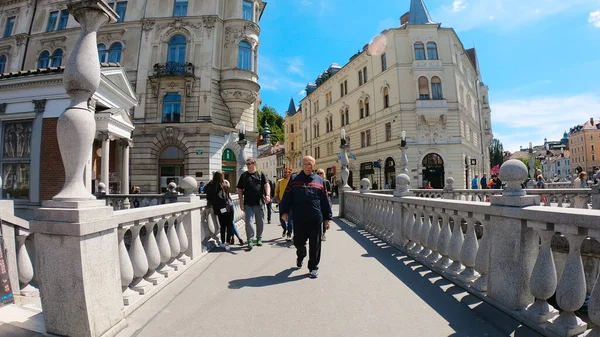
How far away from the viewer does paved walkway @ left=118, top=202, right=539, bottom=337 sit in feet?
9.22

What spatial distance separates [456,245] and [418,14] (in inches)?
1286

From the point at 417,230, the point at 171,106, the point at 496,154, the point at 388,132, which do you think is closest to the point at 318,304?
the point at 417,230

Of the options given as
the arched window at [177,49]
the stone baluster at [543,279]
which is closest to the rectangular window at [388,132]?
the arched window at [177,49]

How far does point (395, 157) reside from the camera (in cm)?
2803

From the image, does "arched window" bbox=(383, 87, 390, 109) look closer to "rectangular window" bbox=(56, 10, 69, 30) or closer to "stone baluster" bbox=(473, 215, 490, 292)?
"stone baluster" bbox=(473, 215, 490, 292)

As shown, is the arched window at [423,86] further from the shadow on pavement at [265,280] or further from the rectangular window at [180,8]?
the shadow on pavement at [265,280]

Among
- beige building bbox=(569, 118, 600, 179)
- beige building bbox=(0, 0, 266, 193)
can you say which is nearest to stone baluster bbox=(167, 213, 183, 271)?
beige building bbox=(0, 0, 266, 193)

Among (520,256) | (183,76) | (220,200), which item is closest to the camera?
(520,256)

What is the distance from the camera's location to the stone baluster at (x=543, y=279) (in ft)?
8.21

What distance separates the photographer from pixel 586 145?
287 feet

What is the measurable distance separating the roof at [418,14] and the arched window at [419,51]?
3200 millimetres

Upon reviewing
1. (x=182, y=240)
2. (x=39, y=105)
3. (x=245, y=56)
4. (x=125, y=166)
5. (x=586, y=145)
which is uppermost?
(x=586, y=145)

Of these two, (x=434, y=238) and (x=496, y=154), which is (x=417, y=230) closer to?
(x=434, y=238)

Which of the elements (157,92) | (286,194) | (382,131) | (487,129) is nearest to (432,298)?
(286,194)
